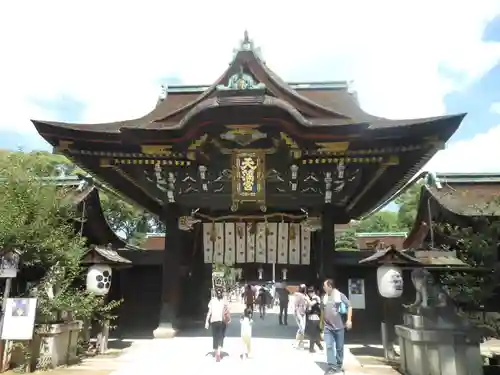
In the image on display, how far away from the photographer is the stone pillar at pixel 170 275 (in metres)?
10.1

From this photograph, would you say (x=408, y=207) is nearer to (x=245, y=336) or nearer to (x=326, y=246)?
(x=326, y=246)

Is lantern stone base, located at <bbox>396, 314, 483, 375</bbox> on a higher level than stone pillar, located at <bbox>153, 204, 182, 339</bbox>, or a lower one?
lower

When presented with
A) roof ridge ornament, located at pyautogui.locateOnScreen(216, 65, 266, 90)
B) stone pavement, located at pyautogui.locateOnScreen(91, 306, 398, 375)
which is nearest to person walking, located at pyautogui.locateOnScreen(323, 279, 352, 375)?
stone pavement, located at pyautogui.locateOnScreen(91, 306, 398, 375)

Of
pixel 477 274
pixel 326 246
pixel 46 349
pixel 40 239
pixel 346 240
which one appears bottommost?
pixel 46 349

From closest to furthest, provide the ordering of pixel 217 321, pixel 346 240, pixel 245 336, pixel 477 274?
pixel 217 321 < pixel 245 336 < pixel 477 274 < pixel 346 240

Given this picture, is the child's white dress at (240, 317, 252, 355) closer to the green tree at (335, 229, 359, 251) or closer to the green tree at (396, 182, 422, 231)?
the green tree at (335, 229, 359, 251)

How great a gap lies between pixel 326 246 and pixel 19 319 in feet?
23.3

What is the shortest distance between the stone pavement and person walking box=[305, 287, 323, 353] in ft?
1.03

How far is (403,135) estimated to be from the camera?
29.1 ft

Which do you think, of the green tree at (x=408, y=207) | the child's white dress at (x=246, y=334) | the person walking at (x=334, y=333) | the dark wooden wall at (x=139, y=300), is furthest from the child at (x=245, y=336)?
the green tree at (x=408, y=207)

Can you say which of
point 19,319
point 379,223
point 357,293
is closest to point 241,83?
point 19,319

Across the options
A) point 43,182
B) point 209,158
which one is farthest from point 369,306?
point 43,182

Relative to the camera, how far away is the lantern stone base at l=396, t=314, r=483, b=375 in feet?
23.5

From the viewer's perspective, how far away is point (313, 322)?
9.11 meters
